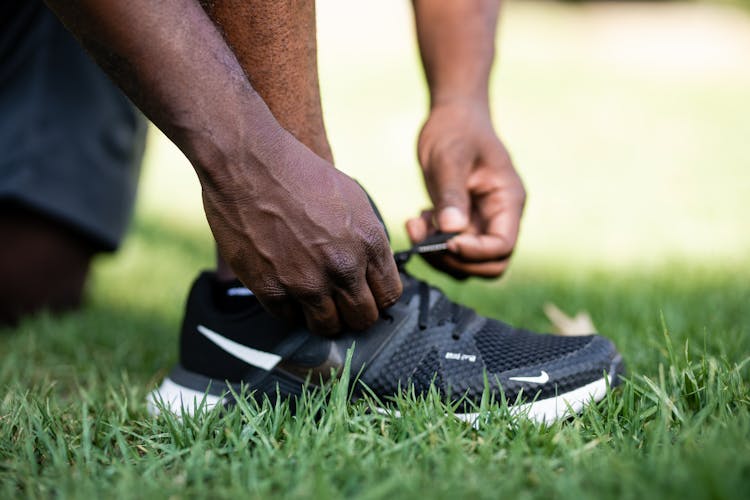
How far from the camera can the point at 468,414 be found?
1.40 meters

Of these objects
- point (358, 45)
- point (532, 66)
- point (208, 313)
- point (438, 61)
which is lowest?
point (208, 313)

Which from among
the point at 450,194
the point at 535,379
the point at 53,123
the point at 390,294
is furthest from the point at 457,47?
the point at 53,123

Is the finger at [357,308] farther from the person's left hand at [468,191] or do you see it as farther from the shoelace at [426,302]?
the person's left hand at [468,191]

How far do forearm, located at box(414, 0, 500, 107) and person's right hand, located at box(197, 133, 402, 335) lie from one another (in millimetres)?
791

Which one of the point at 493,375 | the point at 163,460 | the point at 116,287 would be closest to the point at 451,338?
the point at 493,375

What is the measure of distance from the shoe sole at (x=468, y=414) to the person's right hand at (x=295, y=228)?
25 centimetres

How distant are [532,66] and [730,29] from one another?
8.76 metres

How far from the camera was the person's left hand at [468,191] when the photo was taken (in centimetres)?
189

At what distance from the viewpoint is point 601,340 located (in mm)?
1637

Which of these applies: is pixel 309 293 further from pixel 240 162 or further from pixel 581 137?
pixel 581 137

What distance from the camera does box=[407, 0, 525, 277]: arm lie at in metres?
1.91

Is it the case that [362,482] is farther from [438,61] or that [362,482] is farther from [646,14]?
[646,14]

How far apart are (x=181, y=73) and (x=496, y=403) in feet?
2.83

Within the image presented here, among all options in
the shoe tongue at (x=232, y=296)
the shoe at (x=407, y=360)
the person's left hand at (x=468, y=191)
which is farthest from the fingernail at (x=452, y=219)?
the shoe tongue at (x=232, y=296)
